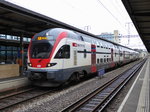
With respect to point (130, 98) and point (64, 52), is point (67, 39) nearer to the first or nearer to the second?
point (64, 52)

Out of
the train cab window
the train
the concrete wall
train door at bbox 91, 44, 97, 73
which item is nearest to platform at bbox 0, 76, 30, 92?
the train

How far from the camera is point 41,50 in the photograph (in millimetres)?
9484

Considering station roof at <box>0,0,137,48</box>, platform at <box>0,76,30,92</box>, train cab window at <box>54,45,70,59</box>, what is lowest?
platform at <box>0,76,30,92</box>

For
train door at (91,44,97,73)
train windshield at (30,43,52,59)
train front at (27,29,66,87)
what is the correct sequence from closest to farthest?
1. train front at (27,29,66,87)
2. train windshield at (30,43,52,59)
3. train door at (91,44,97,73)

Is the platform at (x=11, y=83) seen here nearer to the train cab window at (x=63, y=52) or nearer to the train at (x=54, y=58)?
the train at (x=54, y=58)

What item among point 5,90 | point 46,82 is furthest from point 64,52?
point 5,90

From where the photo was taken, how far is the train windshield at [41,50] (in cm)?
921

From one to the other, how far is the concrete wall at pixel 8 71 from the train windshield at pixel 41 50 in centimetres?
304

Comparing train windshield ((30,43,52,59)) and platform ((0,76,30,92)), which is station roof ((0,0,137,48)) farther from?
platform ((0,76,30,92))

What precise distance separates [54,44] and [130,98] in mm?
4774

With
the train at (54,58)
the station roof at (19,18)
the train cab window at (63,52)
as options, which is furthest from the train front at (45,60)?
the station roof at (19,18)

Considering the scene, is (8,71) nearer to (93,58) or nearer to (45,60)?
(45,60)

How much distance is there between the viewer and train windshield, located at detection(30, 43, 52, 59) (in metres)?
9.21

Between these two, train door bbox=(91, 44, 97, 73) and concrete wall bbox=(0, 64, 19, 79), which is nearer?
concrete wall bbox=(0, 64, 19, 79)
